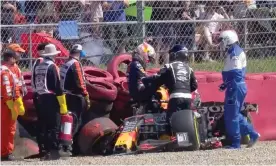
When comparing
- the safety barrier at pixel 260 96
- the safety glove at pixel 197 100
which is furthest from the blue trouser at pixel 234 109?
the safety barrier at pixel 260 96

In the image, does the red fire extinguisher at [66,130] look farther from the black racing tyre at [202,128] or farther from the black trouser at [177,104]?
the black racing tyre at [202,128]

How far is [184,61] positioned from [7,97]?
2.76 meters

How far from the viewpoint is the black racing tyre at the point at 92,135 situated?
13242 millimetres

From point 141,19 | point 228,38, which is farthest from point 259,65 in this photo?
point 228,38

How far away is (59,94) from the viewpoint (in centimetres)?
1248

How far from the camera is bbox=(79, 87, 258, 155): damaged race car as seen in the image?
12828 mm

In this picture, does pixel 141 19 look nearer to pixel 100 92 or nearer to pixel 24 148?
pixel 100 92

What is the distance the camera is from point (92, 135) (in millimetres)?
13258

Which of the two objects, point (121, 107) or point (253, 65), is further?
point (253, 65)

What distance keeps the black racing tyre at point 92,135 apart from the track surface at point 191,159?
458 mm

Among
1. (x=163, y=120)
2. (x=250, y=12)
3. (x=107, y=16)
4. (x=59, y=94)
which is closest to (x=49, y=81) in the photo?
(x=59, y=94)

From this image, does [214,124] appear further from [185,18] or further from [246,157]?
[185,18]

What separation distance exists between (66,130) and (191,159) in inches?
74.7

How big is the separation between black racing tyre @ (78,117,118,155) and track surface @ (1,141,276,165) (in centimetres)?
46
